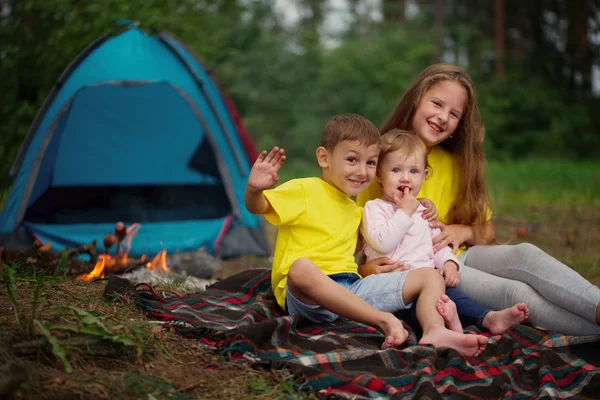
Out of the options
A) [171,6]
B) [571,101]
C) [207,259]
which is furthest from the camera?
[571,101]

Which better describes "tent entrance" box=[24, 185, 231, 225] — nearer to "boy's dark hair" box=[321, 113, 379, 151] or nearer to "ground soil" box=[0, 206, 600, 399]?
"ground soil" box=[0, 206, 600, 399]

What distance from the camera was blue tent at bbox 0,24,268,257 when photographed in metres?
4.88

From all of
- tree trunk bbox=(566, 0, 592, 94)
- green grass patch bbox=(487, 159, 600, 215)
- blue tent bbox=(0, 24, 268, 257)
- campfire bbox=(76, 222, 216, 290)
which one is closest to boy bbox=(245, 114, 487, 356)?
campfire bbox=(76, 222, 216, 290)

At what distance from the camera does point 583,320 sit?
2.67 meters

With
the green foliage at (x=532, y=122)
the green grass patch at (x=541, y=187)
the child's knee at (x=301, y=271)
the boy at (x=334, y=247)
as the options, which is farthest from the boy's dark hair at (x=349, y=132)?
the green foliage at (x=532, y=122)

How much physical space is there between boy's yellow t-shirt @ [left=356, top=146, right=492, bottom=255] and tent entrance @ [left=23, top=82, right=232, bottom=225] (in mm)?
2833

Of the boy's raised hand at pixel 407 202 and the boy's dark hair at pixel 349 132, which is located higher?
the boy's dark hair at pixel 349 132

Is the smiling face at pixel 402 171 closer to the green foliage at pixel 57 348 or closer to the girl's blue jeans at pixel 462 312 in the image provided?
the girl's blue jeans at pixel 462 312

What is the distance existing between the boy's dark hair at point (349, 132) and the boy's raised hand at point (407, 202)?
290 mm

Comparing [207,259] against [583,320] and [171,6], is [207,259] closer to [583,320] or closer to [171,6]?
[583,320]

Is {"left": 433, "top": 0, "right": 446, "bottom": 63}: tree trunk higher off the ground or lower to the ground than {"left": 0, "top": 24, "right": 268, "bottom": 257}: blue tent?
higher

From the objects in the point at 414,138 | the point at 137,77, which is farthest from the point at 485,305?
the point at 137,77

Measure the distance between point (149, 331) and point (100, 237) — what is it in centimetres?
270

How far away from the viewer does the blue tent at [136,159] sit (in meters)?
4.88
